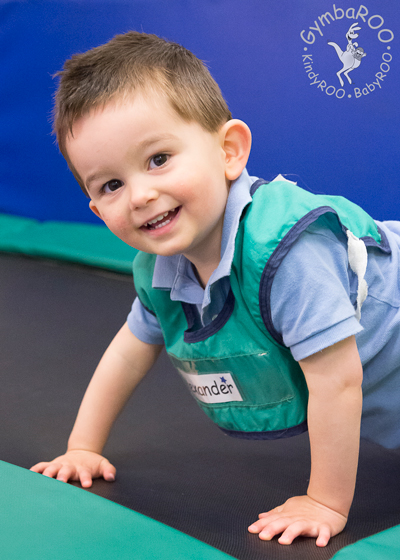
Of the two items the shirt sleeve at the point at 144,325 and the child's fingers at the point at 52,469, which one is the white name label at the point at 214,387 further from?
the child's fingers at the point at 52,469

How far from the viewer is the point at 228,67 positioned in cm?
159

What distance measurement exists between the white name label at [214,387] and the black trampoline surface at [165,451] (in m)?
0.12

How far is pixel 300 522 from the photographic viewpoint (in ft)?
2.14

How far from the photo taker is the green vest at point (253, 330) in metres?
0.68

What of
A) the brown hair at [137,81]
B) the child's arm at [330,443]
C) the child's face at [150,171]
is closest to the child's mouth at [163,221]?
the child's face at [150,171]

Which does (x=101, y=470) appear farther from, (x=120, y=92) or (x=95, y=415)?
(x=120, y=92)

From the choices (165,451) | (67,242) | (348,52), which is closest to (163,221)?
(165,451)

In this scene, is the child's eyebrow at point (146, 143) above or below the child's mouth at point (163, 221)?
above

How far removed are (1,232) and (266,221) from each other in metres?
1.60

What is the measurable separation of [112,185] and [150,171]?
5 centimetres

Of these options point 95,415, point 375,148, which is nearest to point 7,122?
point 375,148

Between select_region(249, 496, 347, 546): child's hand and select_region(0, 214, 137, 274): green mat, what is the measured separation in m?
1.22

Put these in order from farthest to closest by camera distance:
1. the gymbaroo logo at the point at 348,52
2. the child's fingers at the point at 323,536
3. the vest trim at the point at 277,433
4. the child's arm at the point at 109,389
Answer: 1. the gymbaroo logo at the point at 348,52
2. the child's arm at the point at 109,389
3. the vest trim at the point at 277,433
4. the child's fingers at the point at 323,536

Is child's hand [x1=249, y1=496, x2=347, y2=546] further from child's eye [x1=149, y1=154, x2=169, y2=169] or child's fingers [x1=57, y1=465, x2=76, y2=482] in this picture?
child's eye [x1=149, y1=154, x2=169, y2=169]
